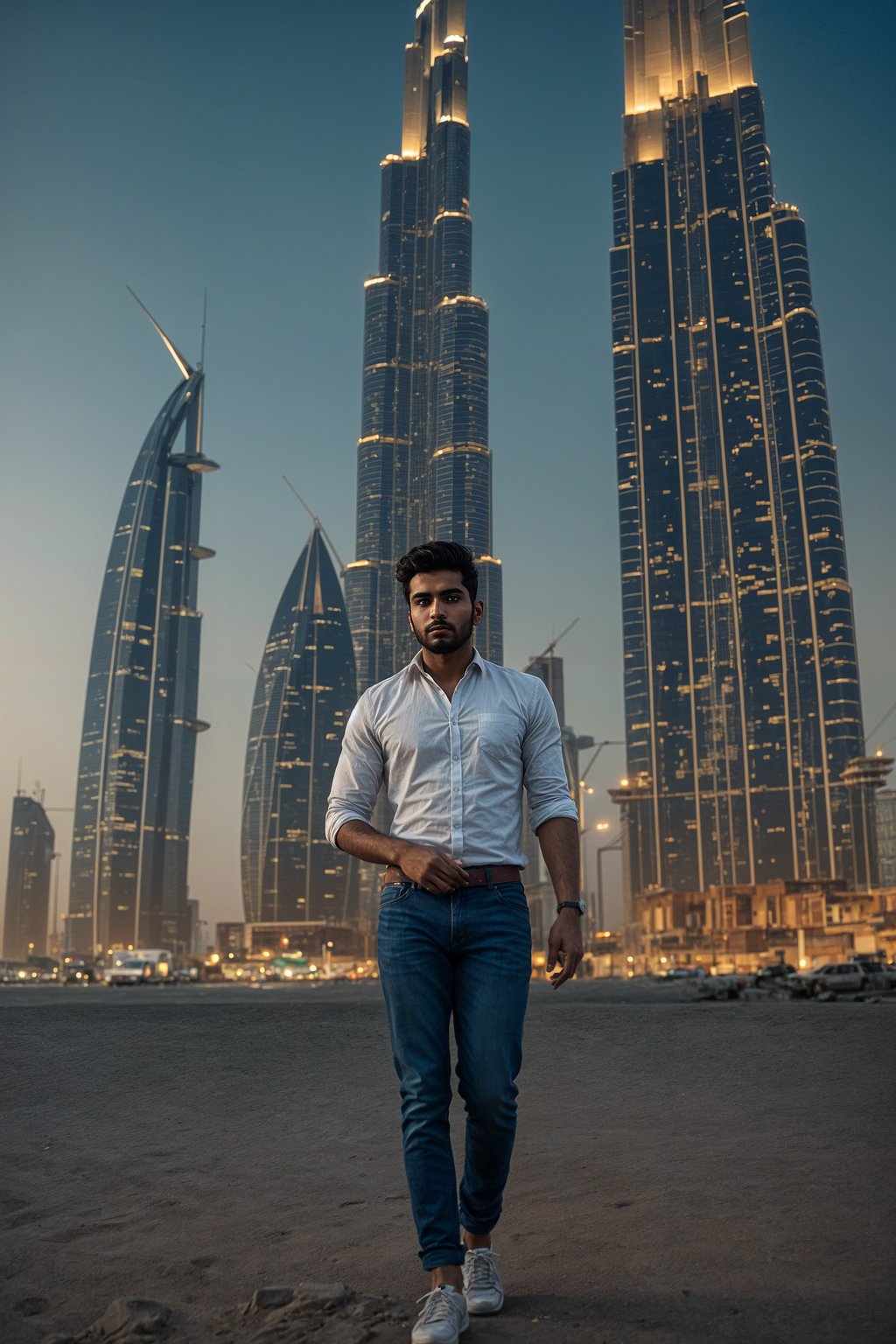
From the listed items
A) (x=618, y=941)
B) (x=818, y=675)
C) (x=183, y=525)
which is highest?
(x=183, y=525)

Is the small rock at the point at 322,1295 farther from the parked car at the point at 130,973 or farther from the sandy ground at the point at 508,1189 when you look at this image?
the parked car at the point at 130,973

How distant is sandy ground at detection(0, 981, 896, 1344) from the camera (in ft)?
10.5

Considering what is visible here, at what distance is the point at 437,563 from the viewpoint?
12.3ft

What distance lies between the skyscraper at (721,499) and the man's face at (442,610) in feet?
533

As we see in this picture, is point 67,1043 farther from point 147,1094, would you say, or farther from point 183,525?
point 183,525

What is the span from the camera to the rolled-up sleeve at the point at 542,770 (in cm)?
377

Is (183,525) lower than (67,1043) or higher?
higher

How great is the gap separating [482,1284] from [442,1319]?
0.40 metres

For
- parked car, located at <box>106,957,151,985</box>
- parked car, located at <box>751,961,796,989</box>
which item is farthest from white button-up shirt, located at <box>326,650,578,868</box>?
parked car, located at <box>106,957,151,985</box>

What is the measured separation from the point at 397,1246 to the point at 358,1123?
8.55 ft

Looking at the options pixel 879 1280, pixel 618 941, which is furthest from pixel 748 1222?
pixel 618 941

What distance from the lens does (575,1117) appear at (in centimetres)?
648

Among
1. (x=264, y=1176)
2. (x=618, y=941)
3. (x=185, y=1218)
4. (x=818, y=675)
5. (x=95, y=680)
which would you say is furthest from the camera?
(x=95, y=680)

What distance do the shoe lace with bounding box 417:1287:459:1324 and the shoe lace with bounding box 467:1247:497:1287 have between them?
0.31 m
